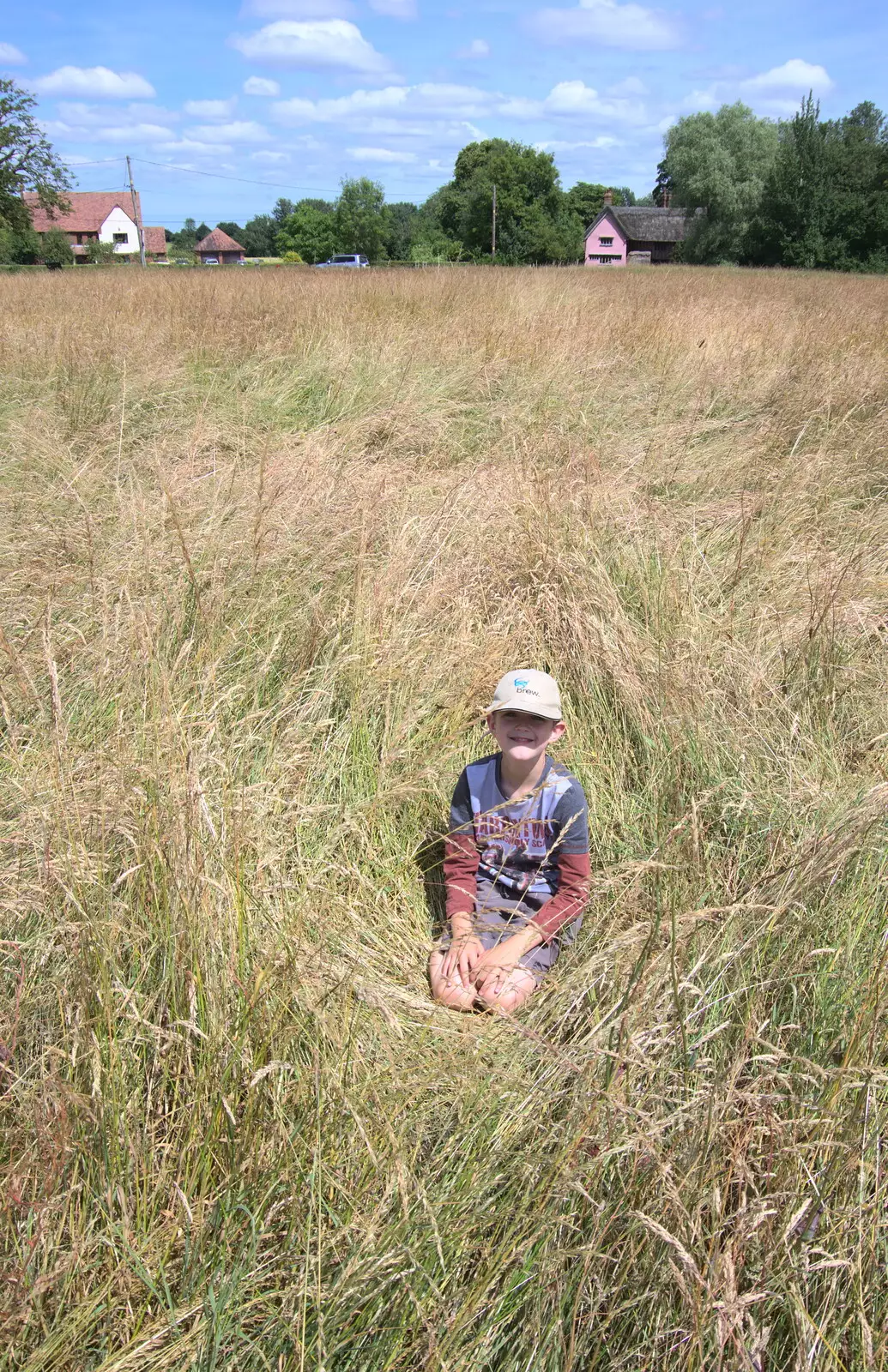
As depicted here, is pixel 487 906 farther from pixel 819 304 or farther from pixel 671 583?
pixel 819 304

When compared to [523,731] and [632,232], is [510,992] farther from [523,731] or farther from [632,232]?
[632,232]

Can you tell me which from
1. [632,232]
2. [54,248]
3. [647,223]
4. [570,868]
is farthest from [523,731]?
[647,223]

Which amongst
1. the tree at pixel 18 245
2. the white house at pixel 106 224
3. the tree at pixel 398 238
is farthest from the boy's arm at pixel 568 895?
the white house at pixel 106 224

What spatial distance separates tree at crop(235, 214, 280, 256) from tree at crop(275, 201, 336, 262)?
56.5 ft

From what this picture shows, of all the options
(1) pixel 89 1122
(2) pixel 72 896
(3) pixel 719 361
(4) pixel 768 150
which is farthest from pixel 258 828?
(4) pixel 768 150

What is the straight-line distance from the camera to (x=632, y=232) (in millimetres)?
54656

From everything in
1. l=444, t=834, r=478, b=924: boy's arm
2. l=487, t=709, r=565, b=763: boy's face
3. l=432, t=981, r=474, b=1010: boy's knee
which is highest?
l=487, t=709, r=565, b=763: boy's face

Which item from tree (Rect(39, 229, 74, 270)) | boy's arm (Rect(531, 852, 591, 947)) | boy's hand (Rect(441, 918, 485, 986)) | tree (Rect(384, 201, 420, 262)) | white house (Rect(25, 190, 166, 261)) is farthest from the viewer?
white house (Rect(25, 190, 166, 261))

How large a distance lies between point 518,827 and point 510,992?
0.42 m

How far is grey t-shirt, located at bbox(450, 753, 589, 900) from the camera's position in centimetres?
210

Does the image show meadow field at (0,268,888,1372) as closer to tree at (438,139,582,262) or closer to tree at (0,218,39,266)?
tree at (0,218,39,266)

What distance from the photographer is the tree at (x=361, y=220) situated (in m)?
61.5

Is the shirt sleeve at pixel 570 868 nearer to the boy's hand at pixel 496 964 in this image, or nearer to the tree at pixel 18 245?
the boy's hand at pixel 496 964

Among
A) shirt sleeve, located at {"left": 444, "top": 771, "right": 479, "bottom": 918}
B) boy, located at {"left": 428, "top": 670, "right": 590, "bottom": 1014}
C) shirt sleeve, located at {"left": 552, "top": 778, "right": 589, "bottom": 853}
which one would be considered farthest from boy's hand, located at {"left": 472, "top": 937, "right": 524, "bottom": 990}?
shirt sleeve, located at {"left": 552, "top": 778, "right": 589, "bottom": 853}
